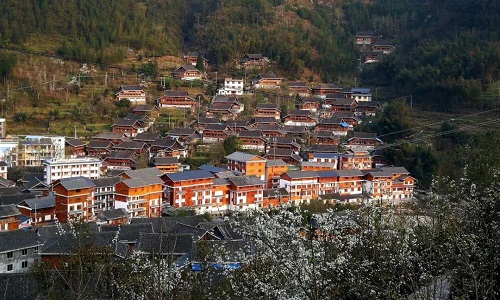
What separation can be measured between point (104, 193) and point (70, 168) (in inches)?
61.5

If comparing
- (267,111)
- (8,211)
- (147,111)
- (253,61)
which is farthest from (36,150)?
(253,61)

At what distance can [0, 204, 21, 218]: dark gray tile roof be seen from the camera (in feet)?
29.1

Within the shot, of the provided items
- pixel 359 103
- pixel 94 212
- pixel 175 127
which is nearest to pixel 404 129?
pixel 359 103

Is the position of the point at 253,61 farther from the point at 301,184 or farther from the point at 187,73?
the point at 301,184

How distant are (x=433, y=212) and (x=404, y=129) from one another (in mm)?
12082

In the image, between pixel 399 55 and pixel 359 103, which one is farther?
pixel 399 55

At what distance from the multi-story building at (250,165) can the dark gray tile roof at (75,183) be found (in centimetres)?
344

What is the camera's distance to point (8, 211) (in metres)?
8.95

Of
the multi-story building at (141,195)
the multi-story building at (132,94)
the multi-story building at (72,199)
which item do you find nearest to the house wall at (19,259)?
the multi-story building at (72,199)

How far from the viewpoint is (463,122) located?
1511 centimetres

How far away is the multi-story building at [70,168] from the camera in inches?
464

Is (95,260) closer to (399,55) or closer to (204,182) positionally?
(204,182)

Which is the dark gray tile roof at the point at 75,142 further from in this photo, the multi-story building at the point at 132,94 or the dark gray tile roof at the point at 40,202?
the dark gray tile roof at the point at 40,202

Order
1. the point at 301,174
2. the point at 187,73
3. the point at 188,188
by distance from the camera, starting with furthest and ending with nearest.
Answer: the point at 187,73, the point at 301,174, the point at 188,188
